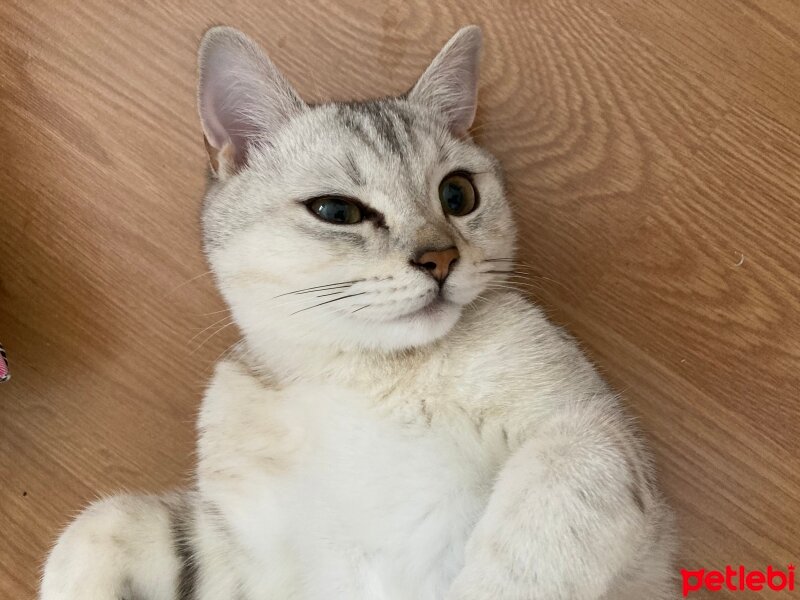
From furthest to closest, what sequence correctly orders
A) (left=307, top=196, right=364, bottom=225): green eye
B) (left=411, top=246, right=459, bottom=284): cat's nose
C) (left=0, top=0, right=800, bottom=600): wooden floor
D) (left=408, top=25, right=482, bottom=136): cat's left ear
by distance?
(left=0, top=0, right=800, bottom=600): wooden floor < (left=408, top=25, right=482, bottom=136): cat's left ear < (left=307, top=196, right=364, bottom=225): green eye < (left=411, top=246, right=459, bottom=284): cat's nose

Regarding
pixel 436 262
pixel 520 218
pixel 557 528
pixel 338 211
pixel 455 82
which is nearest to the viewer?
pixel 557 528

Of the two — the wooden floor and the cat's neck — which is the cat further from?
the wooden floor

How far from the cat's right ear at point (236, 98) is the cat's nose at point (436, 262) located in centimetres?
49

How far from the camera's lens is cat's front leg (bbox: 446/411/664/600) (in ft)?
3.22

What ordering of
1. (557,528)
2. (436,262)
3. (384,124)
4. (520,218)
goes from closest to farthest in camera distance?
(557,528)
(436,262)
(384,124)
(520,218)

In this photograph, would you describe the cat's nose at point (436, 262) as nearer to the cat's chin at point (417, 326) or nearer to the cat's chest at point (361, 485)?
the cat's chin at point (417, 326)

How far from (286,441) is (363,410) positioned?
0.17 m

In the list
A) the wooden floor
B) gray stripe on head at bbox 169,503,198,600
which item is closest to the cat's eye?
the wooden floor

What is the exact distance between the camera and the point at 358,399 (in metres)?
1.23

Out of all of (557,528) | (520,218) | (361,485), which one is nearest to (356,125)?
(520,218)

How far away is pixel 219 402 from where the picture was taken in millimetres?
1353

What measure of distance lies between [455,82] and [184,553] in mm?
1137

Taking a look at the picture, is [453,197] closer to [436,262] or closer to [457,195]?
[457,195]

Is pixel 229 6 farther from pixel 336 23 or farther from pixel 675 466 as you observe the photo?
pixel 675 466
